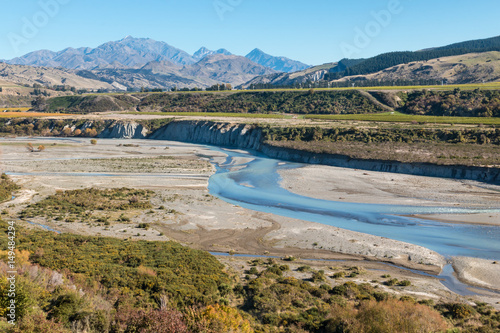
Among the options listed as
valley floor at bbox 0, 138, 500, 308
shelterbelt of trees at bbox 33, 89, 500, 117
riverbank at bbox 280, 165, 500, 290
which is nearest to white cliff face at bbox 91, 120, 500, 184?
riverbank at bbox 280, 165, 500, 290

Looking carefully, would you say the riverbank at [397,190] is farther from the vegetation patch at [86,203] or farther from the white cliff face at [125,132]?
the white cliff face at [125,132]

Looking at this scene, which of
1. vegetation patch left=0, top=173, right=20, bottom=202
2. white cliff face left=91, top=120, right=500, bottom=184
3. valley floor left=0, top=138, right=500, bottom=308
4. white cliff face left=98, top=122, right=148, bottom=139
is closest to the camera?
valley floor left=0, top=138, right=500, bottom=308

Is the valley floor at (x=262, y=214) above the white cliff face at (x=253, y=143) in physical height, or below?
below

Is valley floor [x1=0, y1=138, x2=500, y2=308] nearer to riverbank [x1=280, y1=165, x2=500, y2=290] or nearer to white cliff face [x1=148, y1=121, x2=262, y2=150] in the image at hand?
riverbank [x1=280, y1=165, x2=500, y2=290]

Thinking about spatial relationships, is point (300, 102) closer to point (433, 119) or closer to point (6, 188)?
point (433, 119)

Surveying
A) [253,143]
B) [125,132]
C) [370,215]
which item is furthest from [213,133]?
[370,215]

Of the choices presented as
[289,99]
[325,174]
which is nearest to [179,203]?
[325,174]

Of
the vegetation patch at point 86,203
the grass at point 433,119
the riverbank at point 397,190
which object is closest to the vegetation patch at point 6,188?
the vegetation patch at point 86,203
